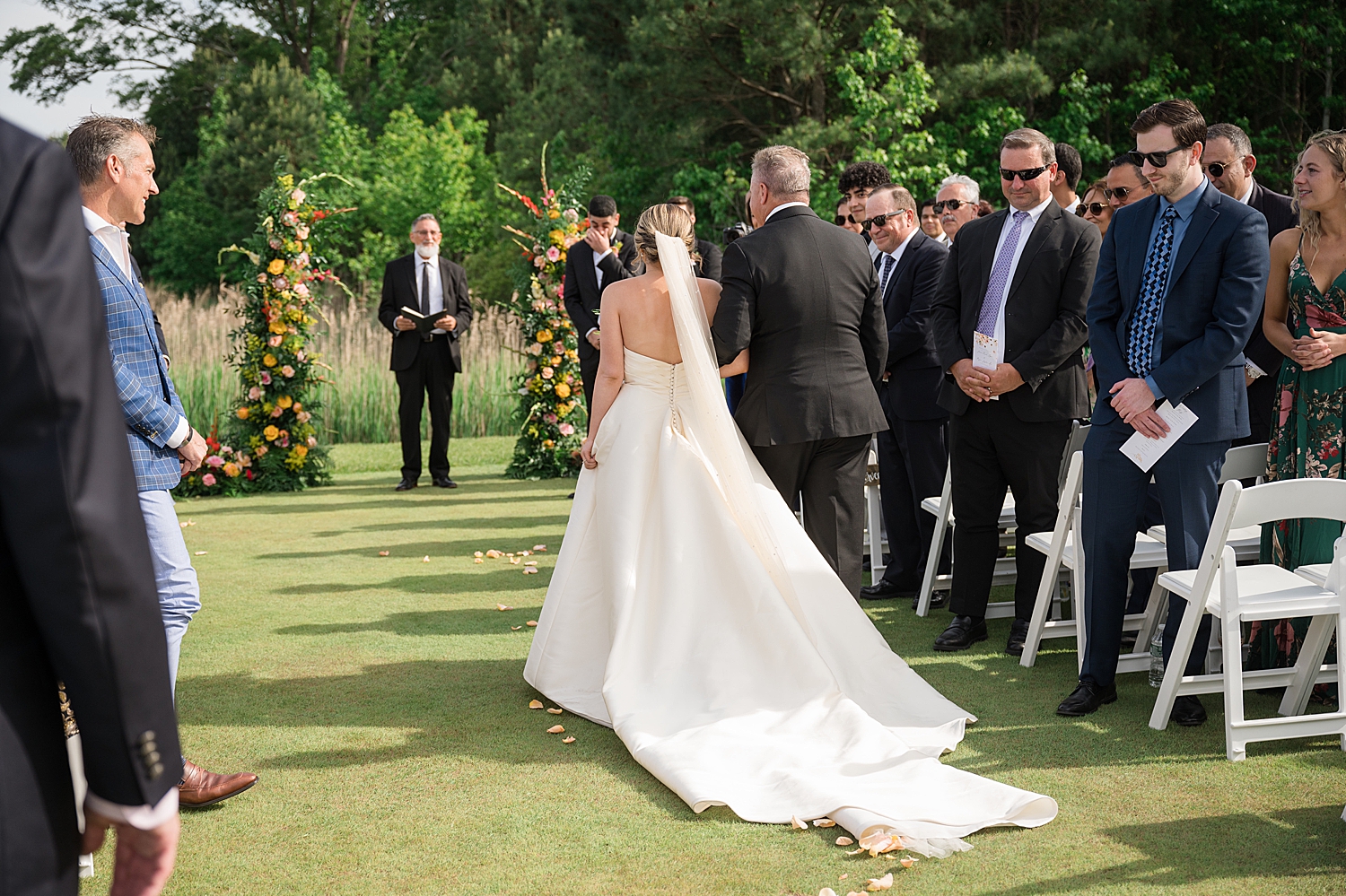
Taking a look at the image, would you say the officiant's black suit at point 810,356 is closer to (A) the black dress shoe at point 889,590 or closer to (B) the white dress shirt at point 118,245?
(A) the black dress shoe at point 889,590

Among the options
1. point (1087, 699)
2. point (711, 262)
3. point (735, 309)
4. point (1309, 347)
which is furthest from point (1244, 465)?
point (711, 262)

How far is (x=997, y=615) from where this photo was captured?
5.78m

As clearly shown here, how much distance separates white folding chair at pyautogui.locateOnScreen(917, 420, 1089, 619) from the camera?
18.6ft

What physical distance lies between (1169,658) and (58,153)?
3.98 meters

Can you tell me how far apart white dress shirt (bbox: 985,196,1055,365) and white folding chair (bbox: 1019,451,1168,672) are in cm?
60

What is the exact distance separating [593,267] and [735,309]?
5072 millimetres

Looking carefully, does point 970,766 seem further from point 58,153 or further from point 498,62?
point 498,62

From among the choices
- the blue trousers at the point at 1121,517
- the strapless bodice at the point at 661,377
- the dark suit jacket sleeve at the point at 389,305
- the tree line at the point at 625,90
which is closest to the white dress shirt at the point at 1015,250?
the blue trousers at the point at 1121,517

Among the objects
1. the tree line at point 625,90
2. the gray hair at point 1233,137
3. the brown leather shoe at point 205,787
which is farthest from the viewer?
the tree line at point 625,90

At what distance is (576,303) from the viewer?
980cm

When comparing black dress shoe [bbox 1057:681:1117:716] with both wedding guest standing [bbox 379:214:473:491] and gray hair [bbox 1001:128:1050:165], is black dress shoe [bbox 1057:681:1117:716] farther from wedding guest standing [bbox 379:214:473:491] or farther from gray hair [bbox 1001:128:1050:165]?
wedding guest standing [bbox 379:214:473:491]

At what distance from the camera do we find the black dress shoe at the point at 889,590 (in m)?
6.43

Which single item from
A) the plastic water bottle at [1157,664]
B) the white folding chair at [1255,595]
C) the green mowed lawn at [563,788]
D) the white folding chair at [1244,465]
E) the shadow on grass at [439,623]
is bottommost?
the green mowed lawn at [563,788]

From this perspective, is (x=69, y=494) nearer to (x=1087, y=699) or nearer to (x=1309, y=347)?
(x=1087, y=699)
